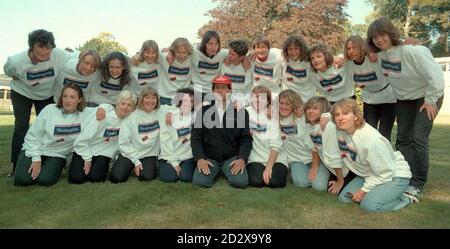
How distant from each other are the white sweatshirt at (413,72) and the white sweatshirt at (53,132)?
12.8ft

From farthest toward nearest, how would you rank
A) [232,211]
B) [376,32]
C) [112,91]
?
[112,91] → [376,32] → [232,211]

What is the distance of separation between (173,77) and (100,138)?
154cm

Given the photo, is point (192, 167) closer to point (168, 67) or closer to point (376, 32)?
point (168, 67)

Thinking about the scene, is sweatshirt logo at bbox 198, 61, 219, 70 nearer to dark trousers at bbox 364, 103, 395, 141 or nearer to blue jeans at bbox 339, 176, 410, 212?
dark trousers at bbox 364, 103, 395, 141

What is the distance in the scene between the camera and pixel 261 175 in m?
5.28

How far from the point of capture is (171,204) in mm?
4438

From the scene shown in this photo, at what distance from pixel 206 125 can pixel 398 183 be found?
7.91 ft

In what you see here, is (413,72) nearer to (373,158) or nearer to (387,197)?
(373,158)

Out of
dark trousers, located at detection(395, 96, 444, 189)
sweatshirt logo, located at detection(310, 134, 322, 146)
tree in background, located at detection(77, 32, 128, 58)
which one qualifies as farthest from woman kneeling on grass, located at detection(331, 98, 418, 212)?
tree in background, located at detection(77, 32, 128, 58)

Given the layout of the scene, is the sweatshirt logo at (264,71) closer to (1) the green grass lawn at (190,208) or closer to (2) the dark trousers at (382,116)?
(2) the dark trousers at (382,116)

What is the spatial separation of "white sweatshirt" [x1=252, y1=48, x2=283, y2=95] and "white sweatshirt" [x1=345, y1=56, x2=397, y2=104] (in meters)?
1.05

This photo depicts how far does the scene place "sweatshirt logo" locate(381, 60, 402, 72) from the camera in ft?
16.5

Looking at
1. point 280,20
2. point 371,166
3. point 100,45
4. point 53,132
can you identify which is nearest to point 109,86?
point 53,132
